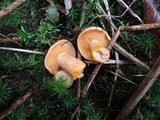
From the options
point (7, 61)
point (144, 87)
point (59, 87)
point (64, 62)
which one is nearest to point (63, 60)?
point (64, 62)

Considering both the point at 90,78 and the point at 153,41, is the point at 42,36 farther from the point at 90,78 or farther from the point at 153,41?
the point at 153,41

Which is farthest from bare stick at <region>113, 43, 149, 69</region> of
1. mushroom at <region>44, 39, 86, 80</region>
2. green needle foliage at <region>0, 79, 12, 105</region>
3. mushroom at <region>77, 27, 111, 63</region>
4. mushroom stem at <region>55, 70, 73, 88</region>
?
green needle foliage at <region>0, 79, 12, 105</region>

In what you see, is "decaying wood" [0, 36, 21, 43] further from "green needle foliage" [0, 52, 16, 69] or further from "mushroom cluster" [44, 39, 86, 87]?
"mushroom cluster" [44, 39, 86, 87]

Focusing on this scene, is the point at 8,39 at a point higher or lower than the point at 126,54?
higher

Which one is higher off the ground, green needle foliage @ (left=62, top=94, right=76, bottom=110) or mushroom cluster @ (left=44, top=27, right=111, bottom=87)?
mushroom cluster @ (left=44, top=27, right=111, bottom=87)

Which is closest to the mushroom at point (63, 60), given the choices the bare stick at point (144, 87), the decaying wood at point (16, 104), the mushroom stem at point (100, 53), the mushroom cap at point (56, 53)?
the mushroom cap at point (56, 53)

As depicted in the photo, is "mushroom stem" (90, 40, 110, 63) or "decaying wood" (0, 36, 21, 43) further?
"decaying wood" (0, 36, 21, 43)

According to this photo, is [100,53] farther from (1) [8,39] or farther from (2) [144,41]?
(1) [8,39]
